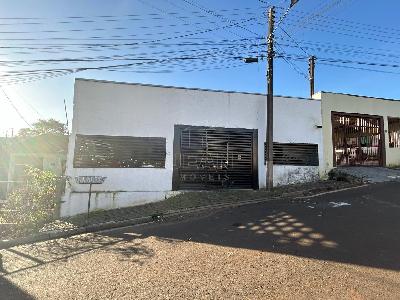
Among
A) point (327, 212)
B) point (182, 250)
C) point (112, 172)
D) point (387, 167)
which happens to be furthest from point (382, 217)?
point (387, 167)

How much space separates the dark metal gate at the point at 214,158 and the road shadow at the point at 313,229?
3.21 metres

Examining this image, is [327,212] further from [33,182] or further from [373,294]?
[33,182]

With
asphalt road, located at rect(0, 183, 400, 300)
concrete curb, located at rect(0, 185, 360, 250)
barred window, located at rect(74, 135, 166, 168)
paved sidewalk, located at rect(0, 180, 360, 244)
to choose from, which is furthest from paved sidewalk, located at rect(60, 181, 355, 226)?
barred window, located at rect(74, 135, 166, 168)

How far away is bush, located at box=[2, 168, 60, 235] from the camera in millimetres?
9086

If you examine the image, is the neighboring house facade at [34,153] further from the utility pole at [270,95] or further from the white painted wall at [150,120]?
the utility pole at [270,95]

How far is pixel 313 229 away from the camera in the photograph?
7.73 meters

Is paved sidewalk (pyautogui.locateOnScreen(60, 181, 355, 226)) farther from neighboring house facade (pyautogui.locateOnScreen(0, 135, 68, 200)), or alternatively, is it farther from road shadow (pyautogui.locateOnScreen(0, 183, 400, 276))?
neighboring house facade (pyautogui.locateOnScreen(0, 135, 68, 200))

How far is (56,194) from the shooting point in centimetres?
1104

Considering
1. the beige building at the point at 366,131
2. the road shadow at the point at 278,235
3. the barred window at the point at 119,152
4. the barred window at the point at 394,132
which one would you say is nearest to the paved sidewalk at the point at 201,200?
the road shadow at the point at 278,235

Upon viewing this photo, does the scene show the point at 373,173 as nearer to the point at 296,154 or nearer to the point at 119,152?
the point at 296,154

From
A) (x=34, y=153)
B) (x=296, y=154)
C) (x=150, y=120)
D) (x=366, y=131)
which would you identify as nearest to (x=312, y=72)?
(x=366, y=131)

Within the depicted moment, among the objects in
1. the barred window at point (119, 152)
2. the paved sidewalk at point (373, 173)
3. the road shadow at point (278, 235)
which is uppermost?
the barred window at point (119, 152)

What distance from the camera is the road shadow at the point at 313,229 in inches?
243

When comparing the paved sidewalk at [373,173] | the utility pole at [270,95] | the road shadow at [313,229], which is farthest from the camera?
the paved sidewalk at [373,173]
